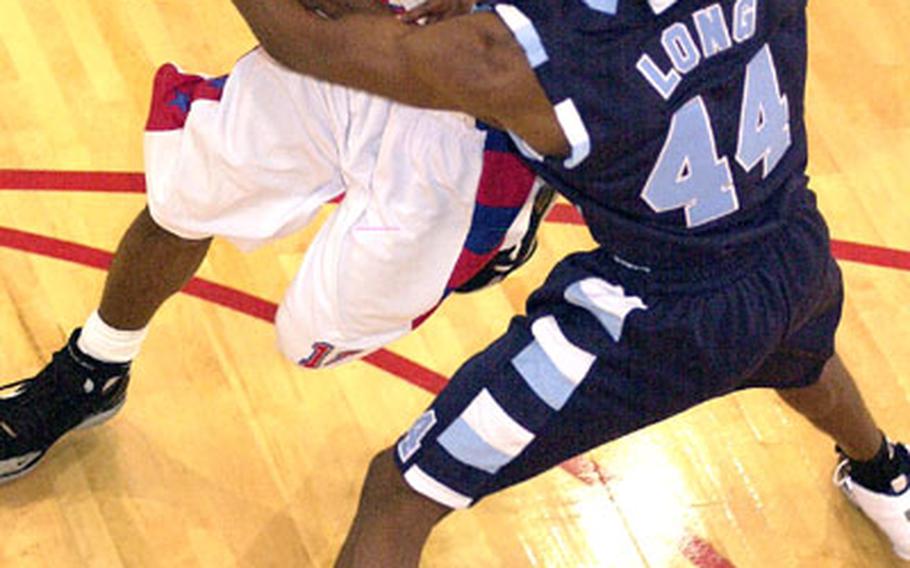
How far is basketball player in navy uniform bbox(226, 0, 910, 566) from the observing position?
1942mm

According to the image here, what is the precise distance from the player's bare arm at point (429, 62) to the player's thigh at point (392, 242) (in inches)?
11.1

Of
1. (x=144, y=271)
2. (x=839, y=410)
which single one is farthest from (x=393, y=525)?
(x=839, y=410)

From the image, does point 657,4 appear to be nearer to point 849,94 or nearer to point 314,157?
point 314,157

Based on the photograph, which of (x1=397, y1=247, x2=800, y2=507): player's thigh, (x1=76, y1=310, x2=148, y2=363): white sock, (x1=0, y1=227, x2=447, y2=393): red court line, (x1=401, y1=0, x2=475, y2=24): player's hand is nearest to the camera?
(x1=401, y1=0, x2=475, y2=24): player's hand

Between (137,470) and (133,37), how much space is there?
1.00 metres

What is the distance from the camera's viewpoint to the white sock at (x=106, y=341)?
265 centimetres

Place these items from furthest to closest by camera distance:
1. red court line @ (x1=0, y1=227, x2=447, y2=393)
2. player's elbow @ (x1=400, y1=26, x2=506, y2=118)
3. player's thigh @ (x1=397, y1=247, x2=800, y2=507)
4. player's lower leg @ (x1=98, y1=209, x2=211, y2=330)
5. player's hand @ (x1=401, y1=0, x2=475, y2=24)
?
red court line @ (x1=0, y1=227, x2=447, y2=393) → player's lower leg @ (x1=98, y1=209, x2=211, y2=330) → player's thigh @ (x1=397, y1=247, x2=800, y2=507) → player's hand @ (x1=401, y1=0, x2=475, y2=24) → player's elbow @ (x1=400, y1=26, x2=506, y2=118)

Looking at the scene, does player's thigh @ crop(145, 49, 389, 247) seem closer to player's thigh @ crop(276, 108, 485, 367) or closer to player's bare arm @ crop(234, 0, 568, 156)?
player's thigh @ crop(276, 108, 485, 367)

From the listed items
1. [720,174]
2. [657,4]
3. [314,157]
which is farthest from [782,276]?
[314,157]

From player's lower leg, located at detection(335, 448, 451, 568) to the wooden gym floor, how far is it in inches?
18.0

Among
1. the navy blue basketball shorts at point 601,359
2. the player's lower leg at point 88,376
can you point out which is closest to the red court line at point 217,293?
the player's lower leg at point 88,376

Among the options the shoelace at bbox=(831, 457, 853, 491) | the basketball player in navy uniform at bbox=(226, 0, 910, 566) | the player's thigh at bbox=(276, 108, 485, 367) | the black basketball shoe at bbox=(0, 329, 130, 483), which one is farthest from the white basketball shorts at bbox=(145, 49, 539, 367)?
the shoelace at bbox=(831, 457, 853, 491)

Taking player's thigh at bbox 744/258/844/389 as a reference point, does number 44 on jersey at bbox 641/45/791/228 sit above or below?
above

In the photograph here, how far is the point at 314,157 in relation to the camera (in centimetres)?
234
